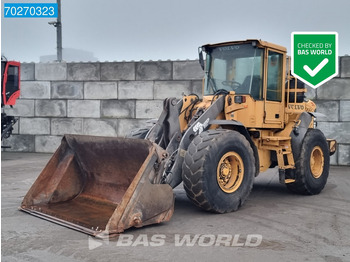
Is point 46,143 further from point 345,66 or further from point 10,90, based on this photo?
point 345,66

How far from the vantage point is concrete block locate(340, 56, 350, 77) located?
442 inches

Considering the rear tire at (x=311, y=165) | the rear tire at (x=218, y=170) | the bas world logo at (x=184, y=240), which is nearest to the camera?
the bas world logo at (x=184, y=240)

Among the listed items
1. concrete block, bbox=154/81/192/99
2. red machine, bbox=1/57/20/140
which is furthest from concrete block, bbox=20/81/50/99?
concrete block, bbox=154/81/192/99

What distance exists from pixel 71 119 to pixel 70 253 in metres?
9.45

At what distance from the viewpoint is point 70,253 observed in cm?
412

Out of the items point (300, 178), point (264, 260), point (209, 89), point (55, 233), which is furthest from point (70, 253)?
point (300, 178)

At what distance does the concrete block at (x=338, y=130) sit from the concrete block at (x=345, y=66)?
4.17 ft

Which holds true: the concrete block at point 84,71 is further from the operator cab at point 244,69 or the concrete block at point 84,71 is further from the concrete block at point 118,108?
the operator cab at point 244,69

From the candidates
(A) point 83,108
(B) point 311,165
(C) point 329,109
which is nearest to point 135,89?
(A) point 83,108

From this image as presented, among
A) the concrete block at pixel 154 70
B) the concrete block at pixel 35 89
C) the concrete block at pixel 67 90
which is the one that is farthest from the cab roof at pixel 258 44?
the concrete block at pixel 35 89

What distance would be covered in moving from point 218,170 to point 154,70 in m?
7.42

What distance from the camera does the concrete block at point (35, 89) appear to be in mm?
13500

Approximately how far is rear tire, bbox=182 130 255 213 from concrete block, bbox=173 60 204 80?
647 centimetres

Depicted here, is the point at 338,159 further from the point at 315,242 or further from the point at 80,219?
the point at 80,219
